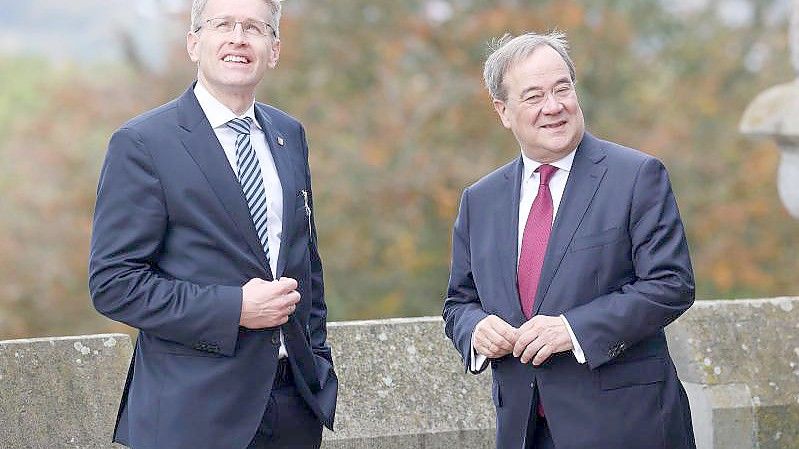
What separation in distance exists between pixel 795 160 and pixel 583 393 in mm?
2416

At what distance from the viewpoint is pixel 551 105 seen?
11.7ft

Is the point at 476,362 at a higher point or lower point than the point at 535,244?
lower

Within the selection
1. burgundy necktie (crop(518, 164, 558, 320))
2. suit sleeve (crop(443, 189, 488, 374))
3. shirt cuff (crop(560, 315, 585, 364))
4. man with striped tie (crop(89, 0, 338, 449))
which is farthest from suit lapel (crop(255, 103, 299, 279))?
shirt cuff (crop(560, 315, 585, 364))

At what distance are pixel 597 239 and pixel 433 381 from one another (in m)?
1.07

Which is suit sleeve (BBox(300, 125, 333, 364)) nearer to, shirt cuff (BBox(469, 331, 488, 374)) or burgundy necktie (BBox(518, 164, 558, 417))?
shirt cuff (BBox(469, 331, 488, 374))

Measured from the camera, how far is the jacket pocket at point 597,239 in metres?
3.48

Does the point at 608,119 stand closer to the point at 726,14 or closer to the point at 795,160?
the point at 726,14

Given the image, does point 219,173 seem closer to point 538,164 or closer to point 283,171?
point 283,171

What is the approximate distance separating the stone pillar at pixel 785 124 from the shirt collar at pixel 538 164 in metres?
2.05

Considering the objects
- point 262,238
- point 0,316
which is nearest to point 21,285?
point 0,316

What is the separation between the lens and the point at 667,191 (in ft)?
11.6

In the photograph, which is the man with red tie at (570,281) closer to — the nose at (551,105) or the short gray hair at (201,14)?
the nose at (551,105)

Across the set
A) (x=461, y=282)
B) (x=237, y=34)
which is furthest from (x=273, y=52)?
(x=461, y=282)

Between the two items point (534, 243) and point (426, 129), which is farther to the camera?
point (426, 129)
